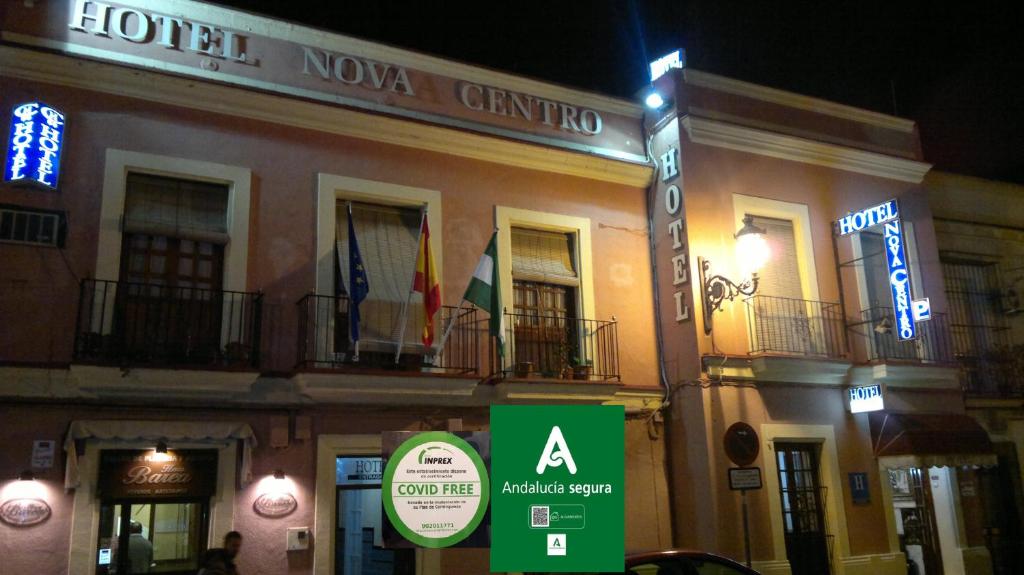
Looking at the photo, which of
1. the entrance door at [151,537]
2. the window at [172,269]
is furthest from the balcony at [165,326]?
the entrance door at [151,537]

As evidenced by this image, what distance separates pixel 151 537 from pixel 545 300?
6088 mm

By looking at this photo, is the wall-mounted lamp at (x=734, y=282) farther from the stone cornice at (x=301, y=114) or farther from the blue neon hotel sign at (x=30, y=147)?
the blue neon hotel sign at (x=30, y=147)

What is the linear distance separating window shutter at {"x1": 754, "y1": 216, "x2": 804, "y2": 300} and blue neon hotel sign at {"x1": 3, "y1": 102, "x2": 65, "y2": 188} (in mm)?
9875

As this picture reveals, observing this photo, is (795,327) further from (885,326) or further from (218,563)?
(218,563)

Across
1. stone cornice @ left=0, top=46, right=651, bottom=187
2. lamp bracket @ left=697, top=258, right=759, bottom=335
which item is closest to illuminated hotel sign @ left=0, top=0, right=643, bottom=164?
stone cornice @ left=0, top=46, right=651, bottom=187

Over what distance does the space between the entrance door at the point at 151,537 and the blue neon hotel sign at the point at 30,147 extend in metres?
3.75

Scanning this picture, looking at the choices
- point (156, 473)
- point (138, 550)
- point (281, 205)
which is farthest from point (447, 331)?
point (138, 550)

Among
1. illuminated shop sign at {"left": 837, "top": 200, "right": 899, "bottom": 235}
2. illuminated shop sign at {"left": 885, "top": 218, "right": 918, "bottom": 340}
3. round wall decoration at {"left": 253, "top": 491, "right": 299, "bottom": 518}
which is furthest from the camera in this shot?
illuminated shop sign at {"left": 837, "top": 200, "right": 899, "bottom": 235}

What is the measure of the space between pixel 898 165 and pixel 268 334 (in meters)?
11.1

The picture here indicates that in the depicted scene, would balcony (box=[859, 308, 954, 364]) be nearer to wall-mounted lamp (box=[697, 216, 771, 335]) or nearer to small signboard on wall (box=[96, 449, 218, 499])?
wall-mounted lamp (box=[697, 216, 771, 335])

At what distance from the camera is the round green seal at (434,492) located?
12.4 feet

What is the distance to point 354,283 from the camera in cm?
978

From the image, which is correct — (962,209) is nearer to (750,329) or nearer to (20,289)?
(750,329)

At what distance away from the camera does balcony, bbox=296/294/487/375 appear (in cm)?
1011
